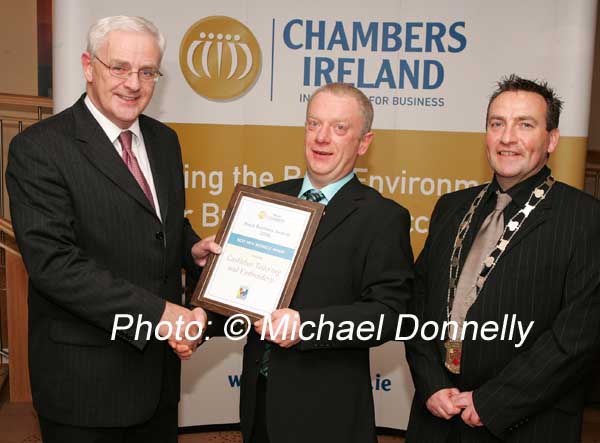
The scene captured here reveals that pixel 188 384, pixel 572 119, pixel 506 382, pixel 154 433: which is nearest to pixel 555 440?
pixel 506 382

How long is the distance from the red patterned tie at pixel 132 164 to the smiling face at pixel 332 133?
0.57m

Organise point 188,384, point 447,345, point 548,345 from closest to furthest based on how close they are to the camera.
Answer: point 548,345
point 447,345
point 188,384

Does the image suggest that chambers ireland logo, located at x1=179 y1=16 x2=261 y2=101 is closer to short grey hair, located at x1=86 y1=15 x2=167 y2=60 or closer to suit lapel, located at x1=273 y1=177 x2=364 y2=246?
short grey hair, located at x1=86 y1=15 x2=167 y2=60

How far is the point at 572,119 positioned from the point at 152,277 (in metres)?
2.42

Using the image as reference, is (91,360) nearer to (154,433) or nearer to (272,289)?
(154,433)

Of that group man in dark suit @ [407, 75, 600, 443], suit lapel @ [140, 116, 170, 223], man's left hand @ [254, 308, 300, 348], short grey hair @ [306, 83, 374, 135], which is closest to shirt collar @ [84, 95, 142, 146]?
suit lapel @ [140, 116, 170, 223]

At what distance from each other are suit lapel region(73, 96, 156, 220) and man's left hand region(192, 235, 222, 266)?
0.78 feet

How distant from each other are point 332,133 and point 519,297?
0.82 metres

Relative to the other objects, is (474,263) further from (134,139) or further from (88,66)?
(88,66)

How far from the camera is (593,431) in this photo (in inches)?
178

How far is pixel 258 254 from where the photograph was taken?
2.32m

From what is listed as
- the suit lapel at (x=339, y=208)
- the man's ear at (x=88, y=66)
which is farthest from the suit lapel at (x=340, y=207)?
the man's ear at (x=88, y=66)

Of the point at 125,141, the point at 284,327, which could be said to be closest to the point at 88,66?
the point at 125,141

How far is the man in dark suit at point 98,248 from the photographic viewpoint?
2191 millimetres
